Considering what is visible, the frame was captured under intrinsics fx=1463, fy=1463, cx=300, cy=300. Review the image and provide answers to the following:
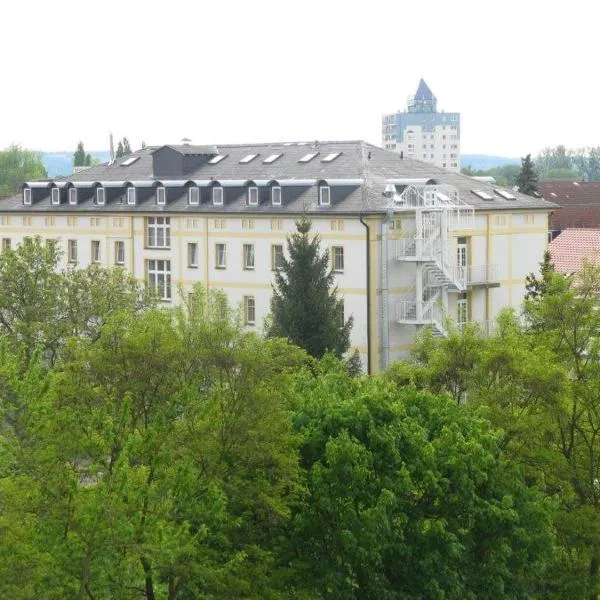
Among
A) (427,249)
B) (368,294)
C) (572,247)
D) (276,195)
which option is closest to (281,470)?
(368,294)

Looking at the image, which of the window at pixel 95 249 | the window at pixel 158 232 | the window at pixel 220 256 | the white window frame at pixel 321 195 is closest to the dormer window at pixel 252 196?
the window at pixel 220 256

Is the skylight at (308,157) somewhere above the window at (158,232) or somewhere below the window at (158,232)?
above

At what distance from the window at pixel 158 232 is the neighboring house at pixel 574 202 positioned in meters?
57.2

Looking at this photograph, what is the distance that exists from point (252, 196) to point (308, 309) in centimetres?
1563

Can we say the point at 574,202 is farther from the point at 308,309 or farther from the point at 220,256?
the point at 308,309

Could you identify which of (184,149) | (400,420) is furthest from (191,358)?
(184,149)

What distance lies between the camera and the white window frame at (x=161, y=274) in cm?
6875

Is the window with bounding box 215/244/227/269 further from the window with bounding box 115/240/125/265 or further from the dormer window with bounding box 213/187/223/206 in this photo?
the window with bounding box 115/240/125/265

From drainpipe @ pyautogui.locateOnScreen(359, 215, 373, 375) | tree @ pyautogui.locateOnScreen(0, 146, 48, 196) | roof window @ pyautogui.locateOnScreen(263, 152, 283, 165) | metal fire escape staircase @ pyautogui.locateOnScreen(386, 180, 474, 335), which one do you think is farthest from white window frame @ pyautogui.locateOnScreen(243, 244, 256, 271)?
tree @ pyautogui.locateOnScreen(0, 146, 48, 196)

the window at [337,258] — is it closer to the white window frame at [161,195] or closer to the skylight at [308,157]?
the skylight at [308,157]

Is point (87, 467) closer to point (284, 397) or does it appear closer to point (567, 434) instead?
point (284, 397)

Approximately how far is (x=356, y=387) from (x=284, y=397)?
414cm

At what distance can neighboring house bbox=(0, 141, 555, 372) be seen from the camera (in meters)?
60.7

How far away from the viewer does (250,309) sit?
6525 cm
